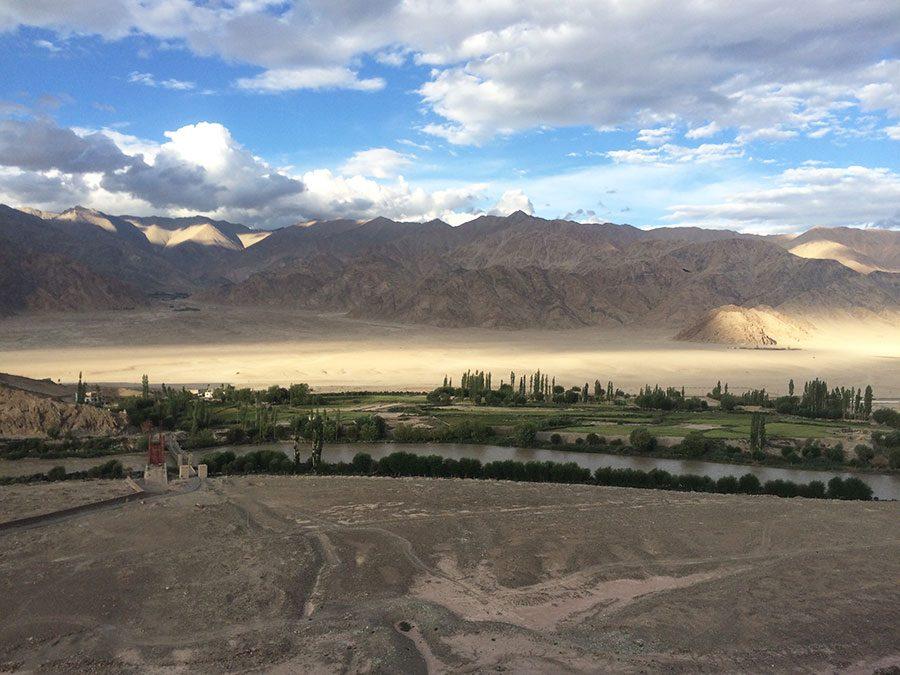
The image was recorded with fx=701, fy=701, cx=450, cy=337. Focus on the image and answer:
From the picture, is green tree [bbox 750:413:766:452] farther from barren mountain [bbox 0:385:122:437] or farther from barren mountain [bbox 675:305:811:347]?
barren mountain [bbox 675:305:811:347]

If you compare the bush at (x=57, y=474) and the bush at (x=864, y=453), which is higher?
the bush at (x=864, y=453)

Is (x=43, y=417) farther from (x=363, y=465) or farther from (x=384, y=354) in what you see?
(x=384, y=354)

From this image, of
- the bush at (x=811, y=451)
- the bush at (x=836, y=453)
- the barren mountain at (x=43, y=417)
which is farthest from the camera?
the barren mountain at (x=43, y=417)

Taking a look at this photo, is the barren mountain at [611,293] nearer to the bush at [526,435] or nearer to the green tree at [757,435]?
the bush at [526,435]

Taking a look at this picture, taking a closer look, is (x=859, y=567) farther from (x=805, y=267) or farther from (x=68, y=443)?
(x=805, y=267)

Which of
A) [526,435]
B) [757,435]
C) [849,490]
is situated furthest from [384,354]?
[849,490]

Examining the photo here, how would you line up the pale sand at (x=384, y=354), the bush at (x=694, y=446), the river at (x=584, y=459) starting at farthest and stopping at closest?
the pale sand at (x=384, y=354) < the bush at (x=694, y=446) < the river at (x=584, y=459)

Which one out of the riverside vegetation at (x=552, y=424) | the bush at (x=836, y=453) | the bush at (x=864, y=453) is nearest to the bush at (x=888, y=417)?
the riverside vegetation at (x=552, y=424)
